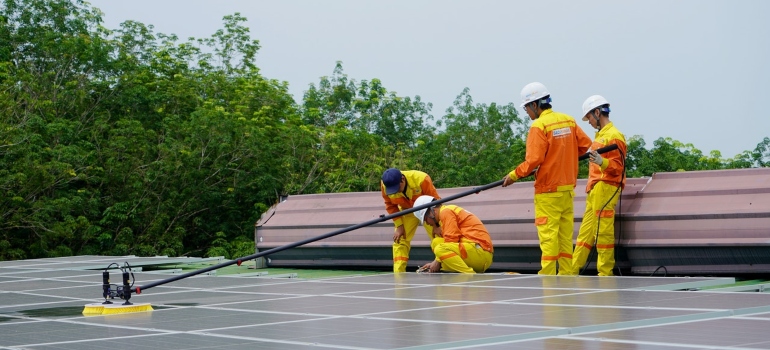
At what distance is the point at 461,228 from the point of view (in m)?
11.5

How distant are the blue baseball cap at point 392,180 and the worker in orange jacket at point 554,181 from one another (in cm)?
160

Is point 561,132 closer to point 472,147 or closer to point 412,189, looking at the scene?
point 412,189

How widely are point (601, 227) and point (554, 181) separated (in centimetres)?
75

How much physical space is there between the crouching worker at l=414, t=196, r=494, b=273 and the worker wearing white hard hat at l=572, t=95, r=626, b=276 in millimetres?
982

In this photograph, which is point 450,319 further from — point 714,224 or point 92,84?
point 92,84

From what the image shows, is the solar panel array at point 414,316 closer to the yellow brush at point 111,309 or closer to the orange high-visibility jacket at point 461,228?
the yellow brush at point 111,309

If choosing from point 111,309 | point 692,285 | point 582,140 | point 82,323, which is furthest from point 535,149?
point 82,323

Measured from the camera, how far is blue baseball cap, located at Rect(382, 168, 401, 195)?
1190 centimetres

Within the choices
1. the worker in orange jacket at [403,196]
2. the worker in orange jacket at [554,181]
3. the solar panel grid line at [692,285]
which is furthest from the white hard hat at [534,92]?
the solar panel grid line at [692,285]

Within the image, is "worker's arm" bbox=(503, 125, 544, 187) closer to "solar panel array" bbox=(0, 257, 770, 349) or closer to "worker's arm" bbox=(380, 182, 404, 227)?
"solar panel array" bbox=(0, 257, 770, 349)

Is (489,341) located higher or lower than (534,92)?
lower

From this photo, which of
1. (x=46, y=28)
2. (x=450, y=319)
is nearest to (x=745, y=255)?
(x=450, y=319)

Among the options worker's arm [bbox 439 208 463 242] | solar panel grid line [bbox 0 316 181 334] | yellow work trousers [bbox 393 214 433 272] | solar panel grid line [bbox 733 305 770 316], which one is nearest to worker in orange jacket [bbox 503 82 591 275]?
worker's arm [bbox 439 208 463 242]

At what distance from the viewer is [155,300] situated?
889 cm
